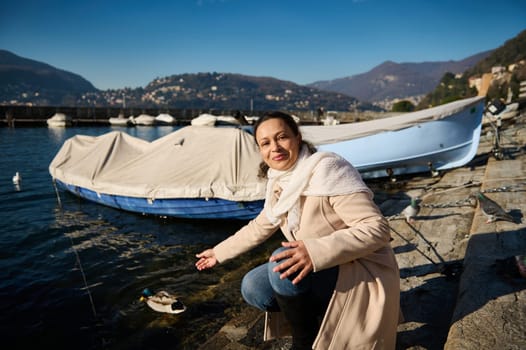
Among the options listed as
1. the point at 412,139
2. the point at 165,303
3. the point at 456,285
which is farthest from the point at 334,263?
the point at 412,139

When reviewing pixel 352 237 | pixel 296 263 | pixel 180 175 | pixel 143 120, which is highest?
pixel 143 120

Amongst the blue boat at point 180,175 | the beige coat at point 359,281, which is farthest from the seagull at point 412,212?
the beige coat at point 359,281

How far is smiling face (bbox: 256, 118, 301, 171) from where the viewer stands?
2.21 m

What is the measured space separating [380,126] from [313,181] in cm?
875

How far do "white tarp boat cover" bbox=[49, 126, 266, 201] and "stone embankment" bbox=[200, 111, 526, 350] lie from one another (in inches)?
132

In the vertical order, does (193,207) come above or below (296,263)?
below

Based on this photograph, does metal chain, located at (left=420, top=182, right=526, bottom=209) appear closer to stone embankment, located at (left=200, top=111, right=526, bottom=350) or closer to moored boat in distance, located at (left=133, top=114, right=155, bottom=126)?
stone embankment, located at (left=200, top=111, right=526, bottom=350)

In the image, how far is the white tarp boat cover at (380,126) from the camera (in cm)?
962

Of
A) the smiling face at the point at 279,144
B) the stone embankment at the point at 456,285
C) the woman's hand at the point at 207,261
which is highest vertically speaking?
the smiling face at the point at 279,144

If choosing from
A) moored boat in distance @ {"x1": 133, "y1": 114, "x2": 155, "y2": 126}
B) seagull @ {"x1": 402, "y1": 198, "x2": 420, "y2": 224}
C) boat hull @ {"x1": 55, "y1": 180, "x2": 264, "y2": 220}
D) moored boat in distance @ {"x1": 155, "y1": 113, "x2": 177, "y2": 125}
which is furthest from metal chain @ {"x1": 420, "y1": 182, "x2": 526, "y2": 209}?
moored boat in distance @ {"x1": 133, "y1": 114, "x2": 155, "y2": 126}

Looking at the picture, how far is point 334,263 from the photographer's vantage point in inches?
68.2

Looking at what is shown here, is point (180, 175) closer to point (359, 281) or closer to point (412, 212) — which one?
point (412, 212)

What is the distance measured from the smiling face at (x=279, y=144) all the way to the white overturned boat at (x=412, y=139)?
757cm

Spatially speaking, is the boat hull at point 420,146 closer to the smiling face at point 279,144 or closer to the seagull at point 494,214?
the seagull at point 494,214
